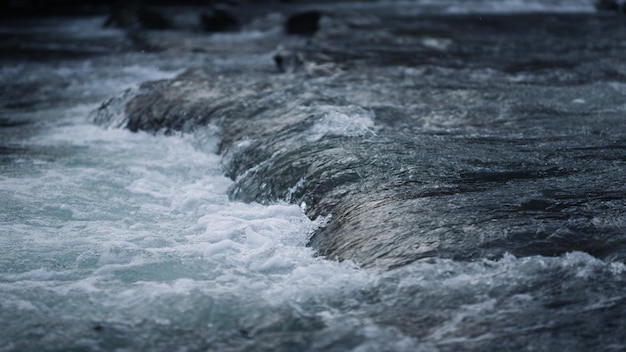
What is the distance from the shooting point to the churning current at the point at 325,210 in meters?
3.31

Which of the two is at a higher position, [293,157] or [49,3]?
[293,157]

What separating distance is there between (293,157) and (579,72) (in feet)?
17.1

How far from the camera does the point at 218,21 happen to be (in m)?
18.4

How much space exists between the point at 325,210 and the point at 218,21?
14557mm

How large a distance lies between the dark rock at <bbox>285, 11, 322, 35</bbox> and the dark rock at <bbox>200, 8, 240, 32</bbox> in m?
1.54

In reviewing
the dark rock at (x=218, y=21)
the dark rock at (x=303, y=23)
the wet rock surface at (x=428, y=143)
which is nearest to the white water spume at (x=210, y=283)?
the wet rock surface at (x=428, y=143)

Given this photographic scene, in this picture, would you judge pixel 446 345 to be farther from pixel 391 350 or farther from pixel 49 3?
pixel 49 3

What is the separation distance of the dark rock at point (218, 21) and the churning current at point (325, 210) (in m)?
8.06

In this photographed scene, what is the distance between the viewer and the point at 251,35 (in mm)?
16359

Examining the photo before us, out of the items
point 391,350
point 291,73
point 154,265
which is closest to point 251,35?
point 291,73

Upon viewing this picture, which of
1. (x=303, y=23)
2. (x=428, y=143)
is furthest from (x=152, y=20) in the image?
(x=428, y=143)

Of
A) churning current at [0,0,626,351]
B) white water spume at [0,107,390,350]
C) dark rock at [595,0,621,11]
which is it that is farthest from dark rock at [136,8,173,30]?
white water spume at [0,107,390,350]

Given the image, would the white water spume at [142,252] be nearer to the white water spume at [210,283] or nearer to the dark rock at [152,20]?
the white water spume at [210,283]

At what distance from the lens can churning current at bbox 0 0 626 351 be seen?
3314mm
